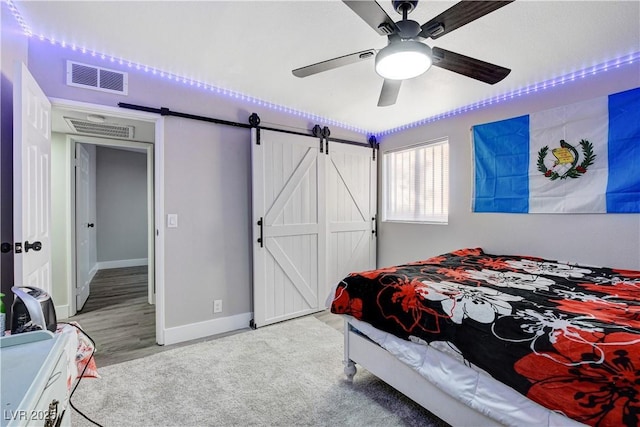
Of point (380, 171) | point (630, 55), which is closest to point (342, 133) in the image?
point (380, 171)

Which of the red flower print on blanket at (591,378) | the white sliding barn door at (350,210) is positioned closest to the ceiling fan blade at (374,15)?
the red flower print on blanket at (591,378)

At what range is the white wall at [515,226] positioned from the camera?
92.1 inches

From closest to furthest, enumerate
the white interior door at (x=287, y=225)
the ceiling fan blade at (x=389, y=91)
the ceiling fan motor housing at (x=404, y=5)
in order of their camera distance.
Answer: the ceiling fan motor housing at (x=404, y=5) → the ceiling fan blade at (x=389, y=91) → the white interior door at (x=287, y=225)

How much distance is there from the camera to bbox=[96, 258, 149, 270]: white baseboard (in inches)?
240

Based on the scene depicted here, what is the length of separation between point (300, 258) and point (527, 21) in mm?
2821

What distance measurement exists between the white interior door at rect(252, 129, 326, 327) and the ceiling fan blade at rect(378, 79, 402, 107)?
1397 millimetres

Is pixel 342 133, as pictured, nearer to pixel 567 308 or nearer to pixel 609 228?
pixel 609 228

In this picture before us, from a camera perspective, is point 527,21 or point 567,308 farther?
point 527,21

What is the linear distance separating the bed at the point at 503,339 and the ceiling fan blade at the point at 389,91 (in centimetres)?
126

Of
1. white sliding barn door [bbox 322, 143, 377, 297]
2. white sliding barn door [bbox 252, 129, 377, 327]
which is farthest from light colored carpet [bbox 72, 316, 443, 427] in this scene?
white sliding barn door [bbox 322, 143, 377, 297]

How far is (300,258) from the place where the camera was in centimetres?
351

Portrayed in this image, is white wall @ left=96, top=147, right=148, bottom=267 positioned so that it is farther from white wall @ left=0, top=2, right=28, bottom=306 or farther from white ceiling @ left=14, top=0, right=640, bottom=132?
white wall @ left=0, top=2, right=28, bottom=306

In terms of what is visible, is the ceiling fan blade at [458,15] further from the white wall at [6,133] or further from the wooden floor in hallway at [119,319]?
the wooden floor in hallway at [119,319]

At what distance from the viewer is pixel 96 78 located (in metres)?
2.38
